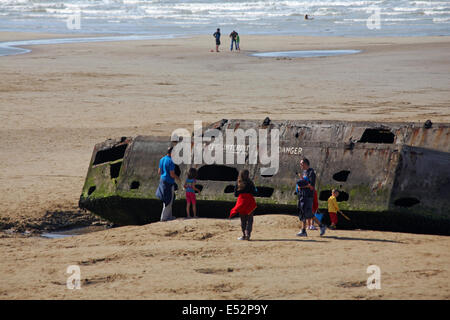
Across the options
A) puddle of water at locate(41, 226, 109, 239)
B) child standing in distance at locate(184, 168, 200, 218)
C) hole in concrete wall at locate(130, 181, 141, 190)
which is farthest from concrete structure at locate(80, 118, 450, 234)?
puddle of water at locate(41, 226, 109, 239)

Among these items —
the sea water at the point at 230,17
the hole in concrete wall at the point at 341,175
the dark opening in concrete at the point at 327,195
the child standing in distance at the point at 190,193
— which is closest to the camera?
the dark opening in concrete at the point at 327,195

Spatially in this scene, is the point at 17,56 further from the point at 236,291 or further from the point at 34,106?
the point at 236,291

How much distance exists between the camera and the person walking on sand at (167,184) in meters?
11.7

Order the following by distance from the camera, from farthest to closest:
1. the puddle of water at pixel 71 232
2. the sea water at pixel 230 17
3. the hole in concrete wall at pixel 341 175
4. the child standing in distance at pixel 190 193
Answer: the sea water at pixel 230 17 < the puddle of water at pixel 71 232 < the child standing in distance at pixel 190 193 < the hole in concrete wall at pixel 341 175

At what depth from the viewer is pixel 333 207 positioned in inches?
435

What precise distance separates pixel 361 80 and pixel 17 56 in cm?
1902

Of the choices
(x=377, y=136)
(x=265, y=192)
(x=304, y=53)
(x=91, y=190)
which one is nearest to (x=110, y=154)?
(x=91, y=190)

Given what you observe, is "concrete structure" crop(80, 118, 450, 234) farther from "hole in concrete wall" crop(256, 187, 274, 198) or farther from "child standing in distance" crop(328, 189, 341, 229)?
"child standing in distance" crop(328, 189, 341, 229)

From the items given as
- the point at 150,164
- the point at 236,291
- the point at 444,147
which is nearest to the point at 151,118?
the point at 150,164

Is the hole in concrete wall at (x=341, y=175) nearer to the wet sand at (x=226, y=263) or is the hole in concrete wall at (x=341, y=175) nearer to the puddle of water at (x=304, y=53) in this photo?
the wet sand at (x=226, y=263)

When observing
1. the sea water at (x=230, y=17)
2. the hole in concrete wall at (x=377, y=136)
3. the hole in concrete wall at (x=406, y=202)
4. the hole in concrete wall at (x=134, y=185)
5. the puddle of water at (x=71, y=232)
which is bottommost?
the puddle of water at (x=71, y=232)

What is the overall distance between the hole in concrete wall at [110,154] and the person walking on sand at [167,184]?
1983mm

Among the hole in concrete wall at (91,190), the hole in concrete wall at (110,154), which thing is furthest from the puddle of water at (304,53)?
the hole in concrete wall at (91,190)

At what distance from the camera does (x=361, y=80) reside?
29.1m
